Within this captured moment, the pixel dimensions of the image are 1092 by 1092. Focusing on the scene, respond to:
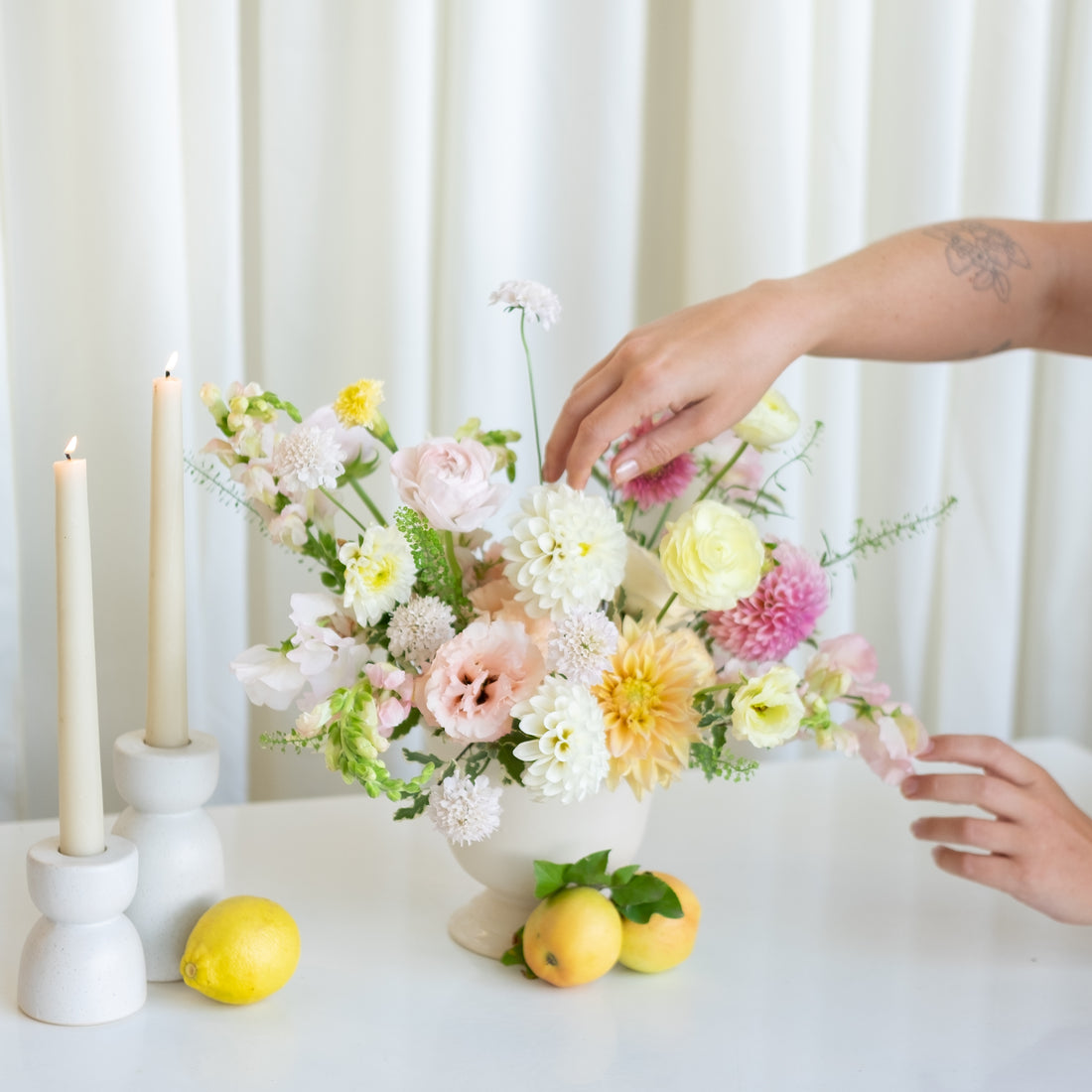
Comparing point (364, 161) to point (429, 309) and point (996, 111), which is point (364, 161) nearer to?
point (429, 309)

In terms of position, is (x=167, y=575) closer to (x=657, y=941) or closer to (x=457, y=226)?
(x=657, y=941)

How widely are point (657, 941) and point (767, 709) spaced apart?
0.18 m

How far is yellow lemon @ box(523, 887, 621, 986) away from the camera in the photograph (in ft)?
2.38

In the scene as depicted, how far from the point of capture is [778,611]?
0.72 metres

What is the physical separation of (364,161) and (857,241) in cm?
50

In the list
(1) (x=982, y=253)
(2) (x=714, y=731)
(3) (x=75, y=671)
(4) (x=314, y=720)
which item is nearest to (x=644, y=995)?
(2) (x=714, y=731)

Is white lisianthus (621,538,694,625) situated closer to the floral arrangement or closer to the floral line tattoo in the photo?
the floral arrangement

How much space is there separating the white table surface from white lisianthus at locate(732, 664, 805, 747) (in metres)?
0.19

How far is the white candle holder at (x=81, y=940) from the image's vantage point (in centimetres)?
66

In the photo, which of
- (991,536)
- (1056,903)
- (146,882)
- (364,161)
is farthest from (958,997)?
(364,161)

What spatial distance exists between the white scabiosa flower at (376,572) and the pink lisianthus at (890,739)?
27 centimetres

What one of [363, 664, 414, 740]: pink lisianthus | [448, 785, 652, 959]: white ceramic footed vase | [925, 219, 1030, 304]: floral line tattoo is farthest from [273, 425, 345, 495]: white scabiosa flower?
[925, 219, 1030, 304]: floral line tattoo

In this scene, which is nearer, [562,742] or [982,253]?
[562,742]

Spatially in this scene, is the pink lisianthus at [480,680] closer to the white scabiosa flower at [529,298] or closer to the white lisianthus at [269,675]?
the white lisianthus at [269,675]
